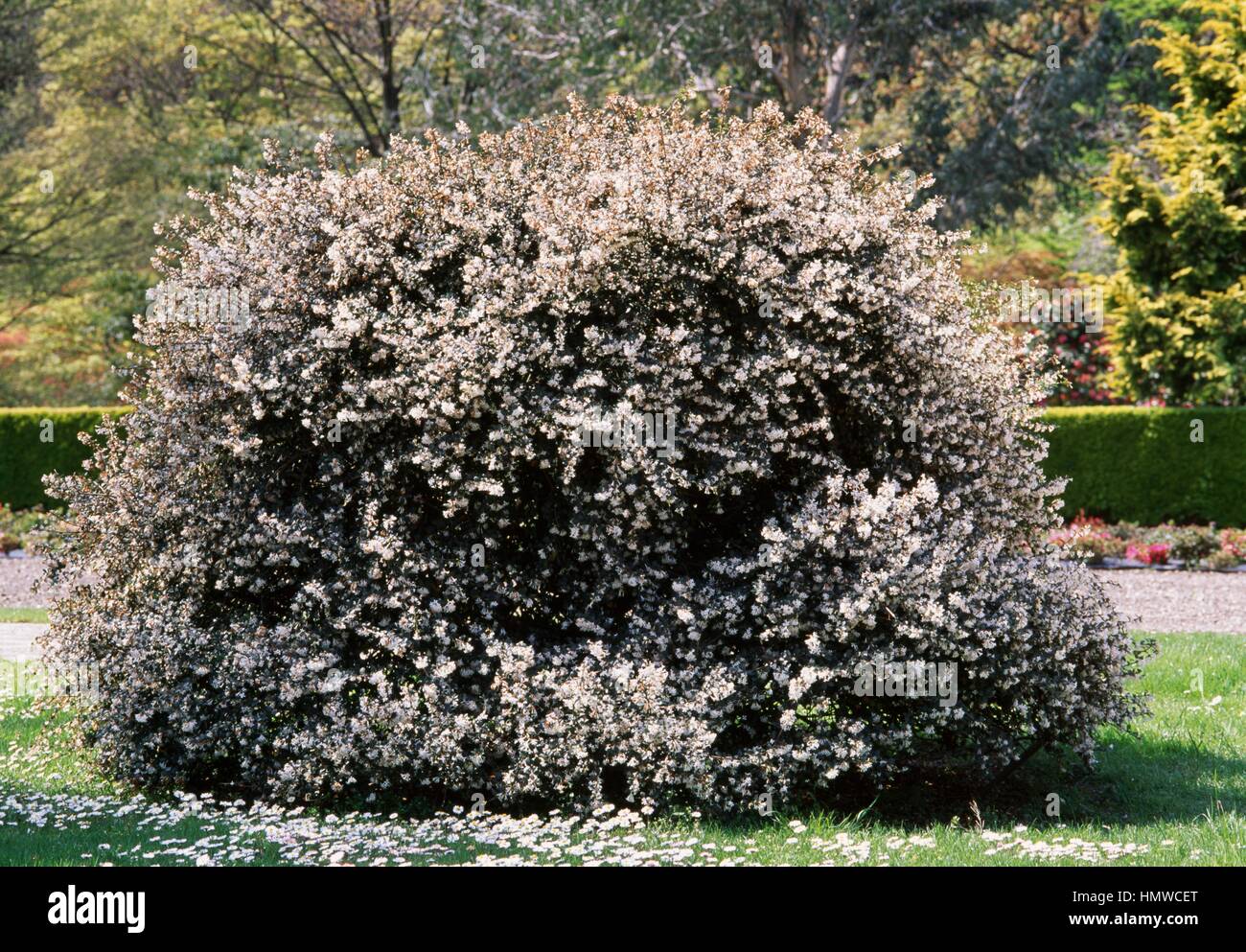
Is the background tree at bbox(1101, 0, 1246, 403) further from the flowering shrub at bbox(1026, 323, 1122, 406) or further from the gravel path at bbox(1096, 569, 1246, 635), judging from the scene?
the gravel path at bbox(1096, 569, 1246, 635)

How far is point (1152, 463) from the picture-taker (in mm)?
15969

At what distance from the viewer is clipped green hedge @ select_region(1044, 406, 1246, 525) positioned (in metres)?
15.7

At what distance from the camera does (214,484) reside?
6.51 meters

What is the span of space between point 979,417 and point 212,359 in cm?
389

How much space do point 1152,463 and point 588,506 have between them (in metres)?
12.1

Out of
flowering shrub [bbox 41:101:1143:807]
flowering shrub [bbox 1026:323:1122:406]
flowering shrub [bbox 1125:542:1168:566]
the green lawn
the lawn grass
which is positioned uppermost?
flowering shrub [bbox 1026:323:1122:406]

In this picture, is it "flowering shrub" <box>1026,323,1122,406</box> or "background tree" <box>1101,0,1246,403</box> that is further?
"flowering shrub" <box>1026,323,1122,406</box>

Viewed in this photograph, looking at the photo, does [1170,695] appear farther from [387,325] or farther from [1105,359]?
[1105,359]

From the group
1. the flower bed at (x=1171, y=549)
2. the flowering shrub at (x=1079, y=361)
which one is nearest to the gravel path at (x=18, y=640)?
the flower bed at (x=1171, y=549)

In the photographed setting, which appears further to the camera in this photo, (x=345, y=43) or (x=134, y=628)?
(x=345, y=43)

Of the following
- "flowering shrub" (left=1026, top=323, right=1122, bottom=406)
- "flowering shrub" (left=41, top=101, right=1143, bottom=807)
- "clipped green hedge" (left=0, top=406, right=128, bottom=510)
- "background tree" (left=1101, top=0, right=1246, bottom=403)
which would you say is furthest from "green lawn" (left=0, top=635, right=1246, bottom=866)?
"flowering shrub" (left=1026, top=323, right=1122, bottom=406)

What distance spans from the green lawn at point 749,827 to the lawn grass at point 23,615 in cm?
495

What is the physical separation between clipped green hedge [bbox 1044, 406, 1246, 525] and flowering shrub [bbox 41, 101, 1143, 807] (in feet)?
33.7
